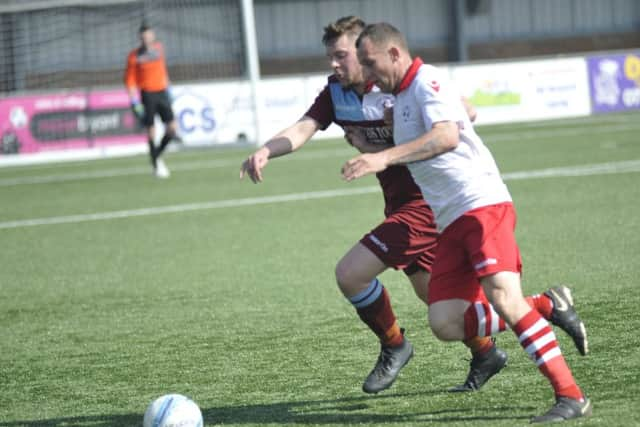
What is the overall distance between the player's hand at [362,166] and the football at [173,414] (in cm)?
123

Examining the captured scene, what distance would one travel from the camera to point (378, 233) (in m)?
5.49

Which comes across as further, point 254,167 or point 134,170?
point 134,170

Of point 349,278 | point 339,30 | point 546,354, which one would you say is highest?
point 339,30

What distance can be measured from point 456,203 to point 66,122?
65.5 feet

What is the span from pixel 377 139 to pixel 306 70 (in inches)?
1485

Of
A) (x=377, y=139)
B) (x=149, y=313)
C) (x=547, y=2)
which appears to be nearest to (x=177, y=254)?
(x=149, y=313)

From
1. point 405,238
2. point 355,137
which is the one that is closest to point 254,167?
point 355,137

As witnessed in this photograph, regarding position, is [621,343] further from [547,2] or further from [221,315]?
[547,2]

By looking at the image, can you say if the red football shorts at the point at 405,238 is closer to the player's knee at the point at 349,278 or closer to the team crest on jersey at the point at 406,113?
the player's knee at the point at 349,278

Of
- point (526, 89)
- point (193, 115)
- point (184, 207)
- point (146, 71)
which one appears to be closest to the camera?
point (184, 207)

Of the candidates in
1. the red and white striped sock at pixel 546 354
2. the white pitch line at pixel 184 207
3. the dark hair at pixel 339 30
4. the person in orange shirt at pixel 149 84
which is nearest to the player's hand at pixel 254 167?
the dark hair at pixel 339 30

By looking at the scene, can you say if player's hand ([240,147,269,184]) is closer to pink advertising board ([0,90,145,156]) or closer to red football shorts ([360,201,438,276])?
red football shorts ([360,201,438,276])

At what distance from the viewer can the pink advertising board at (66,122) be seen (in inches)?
914

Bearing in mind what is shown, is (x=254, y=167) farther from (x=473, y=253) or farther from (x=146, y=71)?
(x=146, y=71)
